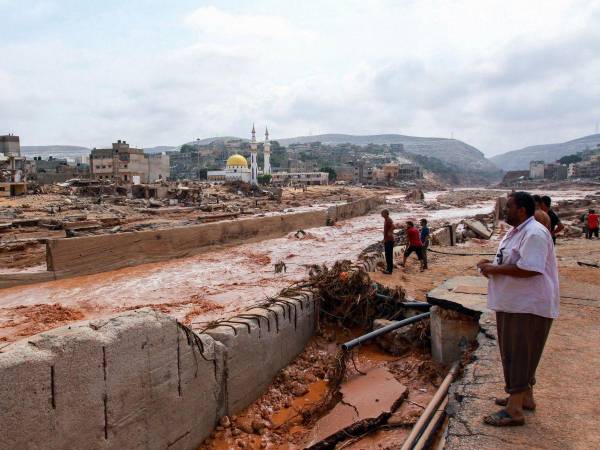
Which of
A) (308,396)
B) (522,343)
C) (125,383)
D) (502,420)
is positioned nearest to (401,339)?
(308,396)

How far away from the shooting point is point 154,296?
1083cm

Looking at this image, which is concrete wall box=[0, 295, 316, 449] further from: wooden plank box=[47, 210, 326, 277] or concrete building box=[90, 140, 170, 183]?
concrete building box=[90, 140, 170, 183]

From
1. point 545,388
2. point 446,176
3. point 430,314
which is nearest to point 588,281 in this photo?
point 430,314

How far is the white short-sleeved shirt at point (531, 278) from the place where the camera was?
110 inches

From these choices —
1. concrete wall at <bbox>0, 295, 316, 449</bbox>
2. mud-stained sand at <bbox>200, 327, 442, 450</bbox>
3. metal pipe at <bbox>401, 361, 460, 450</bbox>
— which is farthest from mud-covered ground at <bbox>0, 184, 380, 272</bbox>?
metal pipe at <bbox>401, 361, 460, 450</bbox>

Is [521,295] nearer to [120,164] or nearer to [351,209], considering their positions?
[351,209]

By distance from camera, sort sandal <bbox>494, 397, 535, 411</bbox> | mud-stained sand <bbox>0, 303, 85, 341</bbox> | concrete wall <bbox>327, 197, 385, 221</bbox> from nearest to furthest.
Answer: sandal <bbox>494, 397, 535, 411</bbox>
mud-stained sand <bbox>0, 303, 85, 341</bbox>
concrete wall <bbox>327, 197, 385, 221</bbox>

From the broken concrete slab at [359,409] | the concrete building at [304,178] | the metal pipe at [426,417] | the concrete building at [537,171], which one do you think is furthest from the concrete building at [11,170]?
the concrete building at [537,171]

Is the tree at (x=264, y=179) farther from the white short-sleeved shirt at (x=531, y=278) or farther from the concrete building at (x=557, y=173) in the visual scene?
the white short-sleeved shirt at (x=531, y=278)

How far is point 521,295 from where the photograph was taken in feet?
9.46

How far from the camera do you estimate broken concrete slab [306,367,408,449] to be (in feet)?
14.2

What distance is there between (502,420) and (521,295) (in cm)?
80

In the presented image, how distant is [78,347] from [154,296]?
7.91 metres

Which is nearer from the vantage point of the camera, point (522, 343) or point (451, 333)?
point (522, 343)
